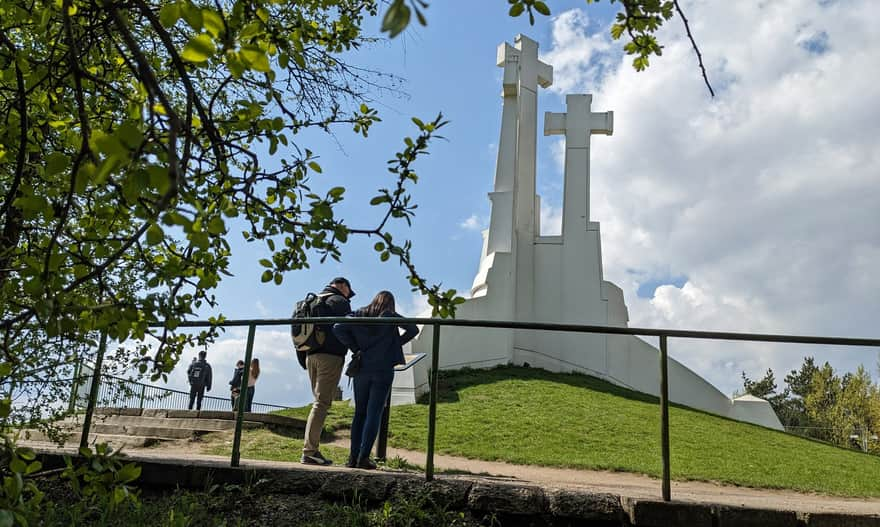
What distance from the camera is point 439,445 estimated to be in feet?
39.3

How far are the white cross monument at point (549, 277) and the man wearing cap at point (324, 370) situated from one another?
16.1 meters

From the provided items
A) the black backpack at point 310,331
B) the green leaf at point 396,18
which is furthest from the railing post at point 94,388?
the green leaf at point 396,18

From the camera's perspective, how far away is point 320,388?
283 inches

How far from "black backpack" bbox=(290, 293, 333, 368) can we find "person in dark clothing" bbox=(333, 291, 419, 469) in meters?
0.40

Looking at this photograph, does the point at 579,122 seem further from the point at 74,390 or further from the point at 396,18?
the point at 396,18

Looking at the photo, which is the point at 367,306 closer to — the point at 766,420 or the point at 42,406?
the point at 42,406

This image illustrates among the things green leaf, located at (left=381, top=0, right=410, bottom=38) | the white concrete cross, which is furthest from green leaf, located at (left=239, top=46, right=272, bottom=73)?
the white concrete cross

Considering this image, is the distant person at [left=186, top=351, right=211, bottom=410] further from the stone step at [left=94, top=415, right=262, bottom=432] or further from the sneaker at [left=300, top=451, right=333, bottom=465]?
the sneaker at [left=300, top=451, right=333, bottom=465]

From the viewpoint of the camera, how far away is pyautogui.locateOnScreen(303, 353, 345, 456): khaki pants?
23.2ft

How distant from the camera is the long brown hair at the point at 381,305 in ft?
23.9

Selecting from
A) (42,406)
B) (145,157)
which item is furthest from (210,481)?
(145,157)

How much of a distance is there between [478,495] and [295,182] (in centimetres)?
253

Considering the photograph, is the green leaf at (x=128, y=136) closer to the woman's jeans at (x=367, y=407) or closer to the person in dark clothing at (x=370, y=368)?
the person in dark clothing at (x=370, y=368)

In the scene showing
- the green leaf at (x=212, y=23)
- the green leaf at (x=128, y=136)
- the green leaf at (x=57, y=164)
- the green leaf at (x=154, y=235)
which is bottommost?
the green leaf at (x=154, y=235)
